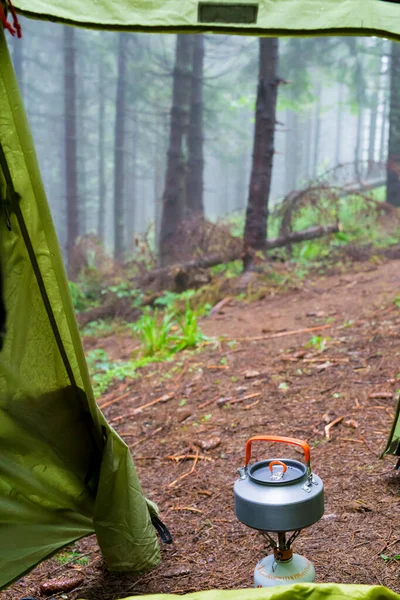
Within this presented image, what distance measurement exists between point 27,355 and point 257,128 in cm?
712

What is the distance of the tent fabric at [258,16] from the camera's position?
8.62ft

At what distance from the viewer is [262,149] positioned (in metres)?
8.73

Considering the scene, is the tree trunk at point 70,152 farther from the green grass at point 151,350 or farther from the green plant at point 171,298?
the green grass at point 151,350

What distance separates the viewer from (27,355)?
94.6 inches

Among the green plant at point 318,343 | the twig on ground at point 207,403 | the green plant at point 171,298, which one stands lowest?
the green plant at point 171,298

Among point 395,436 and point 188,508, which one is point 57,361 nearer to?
point 188,508

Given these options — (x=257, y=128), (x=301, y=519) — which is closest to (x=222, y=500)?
(x=301, y=519)

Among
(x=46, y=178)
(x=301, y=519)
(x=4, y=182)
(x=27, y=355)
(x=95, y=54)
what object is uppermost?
(x=95, y=54)

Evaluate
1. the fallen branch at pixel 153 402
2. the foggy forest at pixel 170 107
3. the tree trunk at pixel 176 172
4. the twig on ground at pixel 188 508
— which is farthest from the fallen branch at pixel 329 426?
the tree trunk at pixel 176 172

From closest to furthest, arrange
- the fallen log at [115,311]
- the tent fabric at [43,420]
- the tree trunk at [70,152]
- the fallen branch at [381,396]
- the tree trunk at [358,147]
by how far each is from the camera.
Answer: the tent fabric at [43,420], the fallen branch at [381,396], the fallen log at [115,311], the tree trunk at [358,147], the tree trunk at [70,152]

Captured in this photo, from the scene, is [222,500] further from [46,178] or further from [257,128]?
[46,178]

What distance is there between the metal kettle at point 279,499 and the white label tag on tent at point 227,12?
77.7 inches

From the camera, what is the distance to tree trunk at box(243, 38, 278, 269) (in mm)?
8633

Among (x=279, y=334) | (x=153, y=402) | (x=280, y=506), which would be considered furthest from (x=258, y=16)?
(x=279, y=334)
